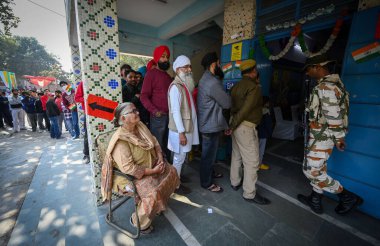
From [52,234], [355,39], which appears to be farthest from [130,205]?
[355,39]

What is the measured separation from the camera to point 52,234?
1.94 metres

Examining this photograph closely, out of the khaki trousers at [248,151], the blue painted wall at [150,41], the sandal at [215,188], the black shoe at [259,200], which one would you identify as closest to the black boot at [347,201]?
the black shoe at [259,200]

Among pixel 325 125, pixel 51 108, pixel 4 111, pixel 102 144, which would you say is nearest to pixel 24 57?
A: pixel 4 111

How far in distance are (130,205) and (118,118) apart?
132cm

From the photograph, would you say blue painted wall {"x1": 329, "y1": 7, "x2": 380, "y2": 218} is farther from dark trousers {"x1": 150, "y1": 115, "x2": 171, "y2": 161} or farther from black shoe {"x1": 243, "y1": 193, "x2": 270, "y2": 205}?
dark trousers {"x1": 150, "y1": 115, "x2": 171, "y2": 161}

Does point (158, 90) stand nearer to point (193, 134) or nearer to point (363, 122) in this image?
point (193, 134)

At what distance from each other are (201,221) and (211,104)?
4.89 ft

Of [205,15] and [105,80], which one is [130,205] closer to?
[105,80]

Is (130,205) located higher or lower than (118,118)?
lower

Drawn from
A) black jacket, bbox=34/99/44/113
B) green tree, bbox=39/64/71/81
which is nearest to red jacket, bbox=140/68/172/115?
black jacket, bbox=34/99/44/113

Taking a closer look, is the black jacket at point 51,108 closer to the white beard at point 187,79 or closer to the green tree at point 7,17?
the white beard at point 187,79

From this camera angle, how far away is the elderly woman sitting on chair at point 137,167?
1.73 metres

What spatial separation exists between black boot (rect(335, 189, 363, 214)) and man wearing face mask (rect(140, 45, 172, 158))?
2.58m

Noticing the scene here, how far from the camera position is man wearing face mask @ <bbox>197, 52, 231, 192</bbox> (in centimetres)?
231
